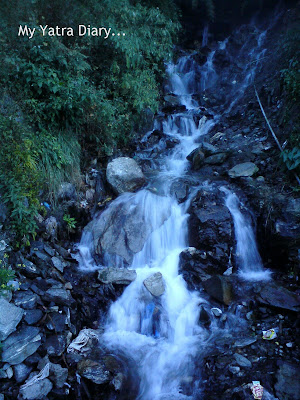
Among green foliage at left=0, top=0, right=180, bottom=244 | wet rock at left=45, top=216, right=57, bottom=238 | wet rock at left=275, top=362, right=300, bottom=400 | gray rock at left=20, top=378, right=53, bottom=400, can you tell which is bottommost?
wet rock at left=275, top=362, right=300, bottom=400

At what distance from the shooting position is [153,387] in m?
3.69

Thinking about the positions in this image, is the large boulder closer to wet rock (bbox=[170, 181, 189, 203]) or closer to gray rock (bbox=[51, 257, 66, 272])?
wet rock (bbox=[170, 181, 189, 203])

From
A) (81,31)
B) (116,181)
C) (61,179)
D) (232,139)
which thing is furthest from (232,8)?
(61,179)

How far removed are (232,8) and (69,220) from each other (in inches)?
586

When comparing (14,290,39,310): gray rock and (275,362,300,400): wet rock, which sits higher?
(14,290,39,310): gray rock

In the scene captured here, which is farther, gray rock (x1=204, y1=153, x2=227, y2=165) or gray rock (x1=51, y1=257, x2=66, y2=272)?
gray rock (x1=204, y1=153, x2=227, y2=165)

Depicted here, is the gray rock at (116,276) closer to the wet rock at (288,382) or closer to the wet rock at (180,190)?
the wet rock at (180,190)

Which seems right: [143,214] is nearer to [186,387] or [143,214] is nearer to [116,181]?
[116,181]

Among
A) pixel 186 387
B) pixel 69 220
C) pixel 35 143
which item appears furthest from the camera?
pixel 69 220

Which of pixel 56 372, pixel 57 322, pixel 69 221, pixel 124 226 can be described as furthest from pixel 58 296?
pixel 124 226

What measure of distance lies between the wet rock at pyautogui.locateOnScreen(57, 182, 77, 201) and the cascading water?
2.81 feet

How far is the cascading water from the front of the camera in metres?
3.86

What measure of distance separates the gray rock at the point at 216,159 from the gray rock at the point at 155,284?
3.96 m

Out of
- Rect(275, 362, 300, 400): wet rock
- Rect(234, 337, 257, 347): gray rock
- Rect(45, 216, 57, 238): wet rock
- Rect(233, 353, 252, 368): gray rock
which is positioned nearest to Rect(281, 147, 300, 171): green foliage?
Rect(234, 337, 257, 347): gray rock
